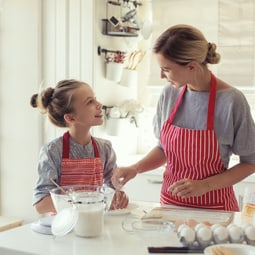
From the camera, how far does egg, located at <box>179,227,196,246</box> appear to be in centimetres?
115

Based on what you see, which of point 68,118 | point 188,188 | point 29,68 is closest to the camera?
point 188,188

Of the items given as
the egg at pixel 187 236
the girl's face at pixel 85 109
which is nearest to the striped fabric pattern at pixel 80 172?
the girl's face at pixel 85 109

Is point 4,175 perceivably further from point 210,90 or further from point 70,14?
point 210,90

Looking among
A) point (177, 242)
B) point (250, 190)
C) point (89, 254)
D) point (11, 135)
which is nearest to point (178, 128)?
point (250, 190)

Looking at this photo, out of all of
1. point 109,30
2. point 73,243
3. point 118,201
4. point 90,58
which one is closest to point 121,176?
point 118,201

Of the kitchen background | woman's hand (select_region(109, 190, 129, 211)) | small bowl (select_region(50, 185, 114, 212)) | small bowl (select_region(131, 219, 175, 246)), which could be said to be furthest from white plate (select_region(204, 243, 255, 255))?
the kitchen background

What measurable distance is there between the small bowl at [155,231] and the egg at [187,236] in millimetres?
46

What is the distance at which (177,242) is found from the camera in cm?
120

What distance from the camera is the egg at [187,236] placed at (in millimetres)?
1153

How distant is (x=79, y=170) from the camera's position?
1.61 metres

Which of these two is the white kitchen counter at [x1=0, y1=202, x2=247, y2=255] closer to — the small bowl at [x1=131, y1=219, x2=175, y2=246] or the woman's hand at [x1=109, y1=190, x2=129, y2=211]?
the small bowl at [x1=131, y1=219, x2=175, y2=246]

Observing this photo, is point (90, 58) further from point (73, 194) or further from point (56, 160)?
point (73, 194)

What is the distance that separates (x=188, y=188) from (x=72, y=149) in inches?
15.7

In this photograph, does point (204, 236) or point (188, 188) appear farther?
point (188, 188)
